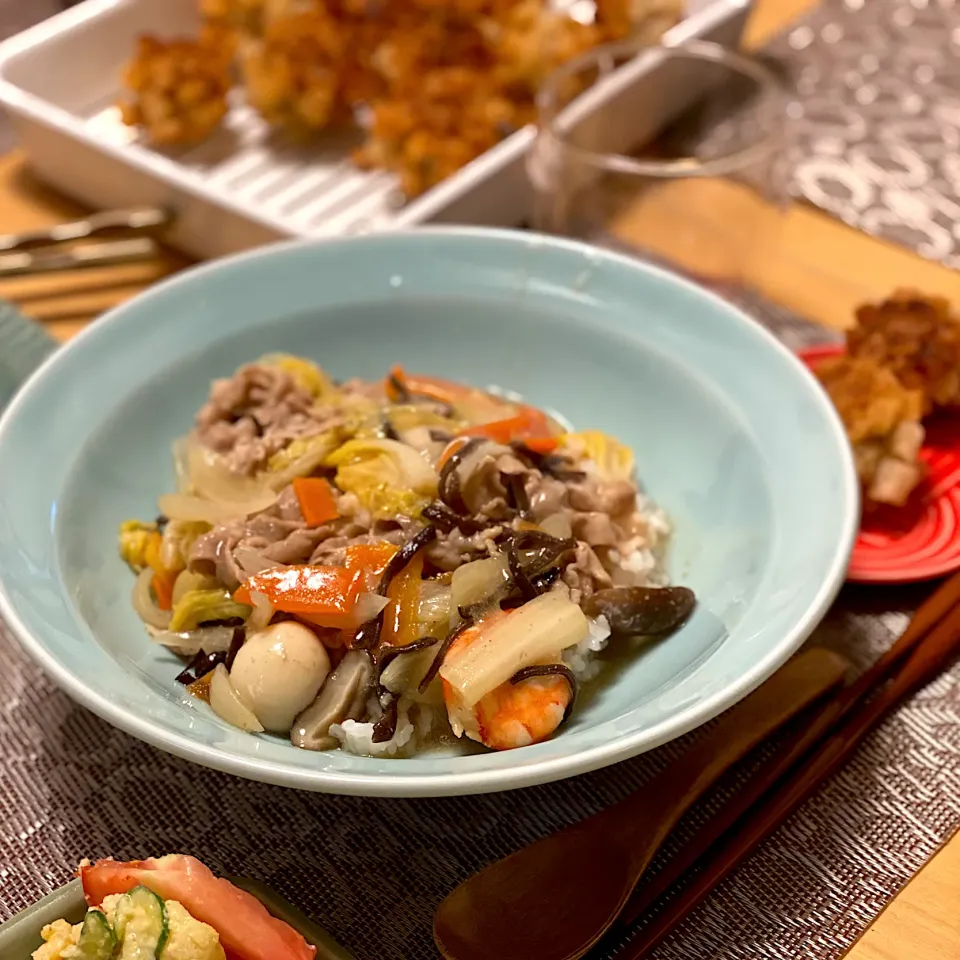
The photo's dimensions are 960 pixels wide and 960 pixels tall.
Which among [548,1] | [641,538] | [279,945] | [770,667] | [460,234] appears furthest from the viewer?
[548,1]

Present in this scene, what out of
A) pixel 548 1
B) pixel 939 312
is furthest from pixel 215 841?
pixel 548 1

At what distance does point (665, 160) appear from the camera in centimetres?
251

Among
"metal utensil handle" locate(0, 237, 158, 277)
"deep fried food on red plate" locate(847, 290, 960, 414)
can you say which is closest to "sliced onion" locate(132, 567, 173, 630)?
"metal utensil handle" locate(0, 237, 158, 277)

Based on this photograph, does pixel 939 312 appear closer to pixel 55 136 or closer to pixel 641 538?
pixel 641 538

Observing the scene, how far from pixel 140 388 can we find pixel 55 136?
3.26ft

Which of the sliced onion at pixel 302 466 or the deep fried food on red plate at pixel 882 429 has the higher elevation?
the sliced onion at pixel 302 466

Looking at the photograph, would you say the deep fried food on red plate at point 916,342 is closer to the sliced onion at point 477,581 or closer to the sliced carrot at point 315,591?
the sliced onion at point 477,581

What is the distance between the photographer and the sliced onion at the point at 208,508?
1501 mm

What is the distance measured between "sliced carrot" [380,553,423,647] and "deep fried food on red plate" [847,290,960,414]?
91 cm

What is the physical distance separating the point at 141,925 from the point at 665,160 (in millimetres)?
2104

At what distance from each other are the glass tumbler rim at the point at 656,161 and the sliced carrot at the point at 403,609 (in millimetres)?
997

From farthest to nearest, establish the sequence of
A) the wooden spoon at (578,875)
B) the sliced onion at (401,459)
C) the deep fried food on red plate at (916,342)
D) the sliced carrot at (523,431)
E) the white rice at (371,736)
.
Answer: the deep fried food on red plate at (916,342)
the sliced carrot at (523,431)
the sliced onion at (401,459)
the white rice at (371,736)
the wooden spoon at (578,875)

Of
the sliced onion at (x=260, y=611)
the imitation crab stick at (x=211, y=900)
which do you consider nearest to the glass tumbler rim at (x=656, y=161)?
the sliced onion at (x=260, y=611)

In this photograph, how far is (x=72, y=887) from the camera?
42.0 inches
